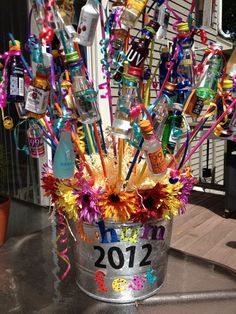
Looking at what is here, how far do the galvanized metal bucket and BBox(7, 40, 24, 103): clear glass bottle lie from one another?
1.12 feet

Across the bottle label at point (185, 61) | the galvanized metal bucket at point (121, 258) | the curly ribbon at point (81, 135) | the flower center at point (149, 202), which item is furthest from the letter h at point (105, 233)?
the bottle label at point (185, 61)

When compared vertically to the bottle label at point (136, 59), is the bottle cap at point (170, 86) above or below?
below

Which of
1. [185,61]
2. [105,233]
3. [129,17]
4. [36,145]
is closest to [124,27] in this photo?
[129,17]

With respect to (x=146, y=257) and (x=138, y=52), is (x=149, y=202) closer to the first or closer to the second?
(x=146, y=257)

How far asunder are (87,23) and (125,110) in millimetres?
200

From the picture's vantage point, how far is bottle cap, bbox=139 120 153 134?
67cm

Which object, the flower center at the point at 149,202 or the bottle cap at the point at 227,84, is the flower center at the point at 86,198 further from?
the bottle cap at the point at 227,84

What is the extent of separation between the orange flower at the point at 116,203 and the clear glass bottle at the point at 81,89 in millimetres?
188

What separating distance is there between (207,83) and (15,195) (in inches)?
86.2

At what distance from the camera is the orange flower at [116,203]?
2.53ft

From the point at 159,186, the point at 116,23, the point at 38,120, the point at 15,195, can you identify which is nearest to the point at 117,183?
the point at 159,186

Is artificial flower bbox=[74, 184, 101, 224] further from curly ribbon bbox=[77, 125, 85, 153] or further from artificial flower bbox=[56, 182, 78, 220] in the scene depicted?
curly ribbon bbox=[77, 125, 85, 153]

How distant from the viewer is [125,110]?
692 millimetres

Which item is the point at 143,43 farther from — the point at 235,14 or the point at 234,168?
the point at 235,14
